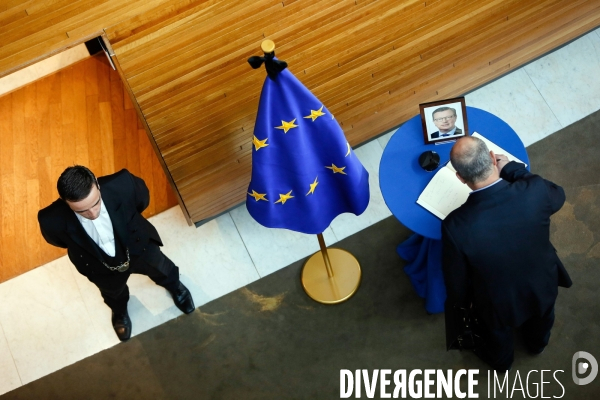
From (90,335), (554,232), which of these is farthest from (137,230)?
(554,232)

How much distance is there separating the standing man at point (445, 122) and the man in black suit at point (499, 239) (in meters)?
0.33

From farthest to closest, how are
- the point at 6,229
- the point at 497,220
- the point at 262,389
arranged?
the point at 6,229 < the point at 262,389 < the point at 497,220

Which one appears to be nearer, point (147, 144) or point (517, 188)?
point (517, 188)

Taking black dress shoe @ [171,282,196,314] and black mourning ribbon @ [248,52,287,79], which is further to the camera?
black dress shoe @ [171,282,196,314]

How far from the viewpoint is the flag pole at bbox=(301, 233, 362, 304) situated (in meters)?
4.05

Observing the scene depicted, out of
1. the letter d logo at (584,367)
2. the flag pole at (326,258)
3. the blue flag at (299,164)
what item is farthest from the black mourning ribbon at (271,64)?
the letter d logo at (584,367)

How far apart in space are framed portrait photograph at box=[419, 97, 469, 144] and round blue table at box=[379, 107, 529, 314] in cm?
5

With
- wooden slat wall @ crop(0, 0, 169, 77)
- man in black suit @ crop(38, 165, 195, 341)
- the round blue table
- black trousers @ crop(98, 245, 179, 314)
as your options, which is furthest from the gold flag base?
wooden slat wall @ crop(0, 0, 169, 77)

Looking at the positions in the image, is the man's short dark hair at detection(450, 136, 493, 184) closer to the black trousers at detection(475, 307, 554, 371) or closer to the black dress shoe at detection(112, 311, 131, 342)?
the black trousers at detection(475, 307, 554, 371)

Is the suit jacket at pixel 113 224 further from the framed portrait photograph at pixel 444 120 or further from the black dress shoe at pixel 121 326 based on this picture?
the framed portrait photograph at pixel 444 120

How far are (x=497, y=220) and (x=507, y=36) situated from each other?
1.85m

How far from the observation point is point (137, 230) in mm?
3332

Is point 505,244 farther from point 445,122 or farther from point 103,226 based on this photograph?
point 103,226

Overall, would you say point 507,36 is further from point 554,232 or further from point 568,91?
point 554,232
